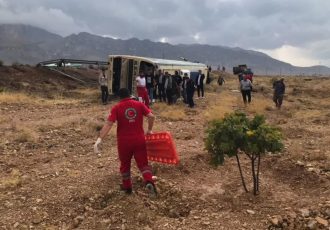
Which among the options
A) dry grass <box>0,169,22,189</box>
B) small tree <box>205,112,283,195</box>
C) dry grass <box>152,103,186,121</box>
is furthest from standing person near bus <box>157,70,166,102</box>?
small tree <box>205,112,283,195</box>

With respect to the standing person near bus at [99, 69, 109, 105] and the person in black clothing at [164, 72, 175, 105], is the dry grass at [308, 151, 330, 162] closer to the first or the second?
the person in black clothing at [164, 72, 175, 105]

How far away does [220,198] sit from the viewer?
8.51 meters

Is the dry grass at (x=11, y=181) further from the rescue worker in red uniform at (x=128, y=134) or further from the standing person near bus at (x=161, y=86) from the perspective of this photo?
the standing person near bus at (x=161, y=86)

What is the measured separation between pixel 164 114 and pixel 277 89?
6108mm

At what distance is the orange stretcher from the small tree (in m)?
0.76

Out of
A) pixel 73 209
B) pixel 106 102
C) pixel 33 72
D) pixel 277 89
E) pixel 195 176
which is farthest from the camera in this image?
pixel 33 72

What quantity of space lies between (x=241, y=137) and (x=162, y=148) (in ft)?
5.17

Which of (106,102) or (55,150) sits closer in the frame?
(55,150)

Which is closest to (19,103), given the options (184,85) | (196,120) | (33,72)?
(184,85)

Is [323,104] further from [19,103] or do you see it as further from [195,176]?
[195,176]

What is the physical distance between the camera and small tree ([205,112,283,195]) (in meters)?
8.08

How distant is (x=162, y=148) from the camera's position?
29.6ft

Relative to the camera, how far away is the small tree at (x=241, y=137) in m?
8.08

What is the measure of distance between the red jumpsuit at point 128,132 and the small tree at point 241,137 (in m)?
1.14
